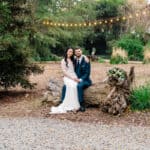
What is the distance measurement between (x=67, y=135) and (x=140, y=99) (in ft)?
8.57

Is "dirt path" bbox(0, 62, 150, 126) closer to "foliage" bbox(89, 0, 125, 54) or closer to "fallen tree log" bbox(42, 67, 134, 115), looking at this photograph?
"fallen tree log" bbox(42, 67, 134, 115)

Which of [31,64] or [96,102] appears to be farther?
[31,64]

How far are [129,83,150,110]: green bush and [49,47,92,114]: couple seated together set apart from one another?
106 cm

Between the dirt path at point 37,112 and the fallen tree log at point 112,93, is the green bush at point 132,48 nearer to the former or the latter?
the dirt path at point 37,112

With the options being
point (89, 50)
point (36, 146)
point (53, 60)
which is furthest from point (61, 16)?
point (36, 146)

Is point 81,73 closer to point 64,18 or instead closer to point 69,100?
Result: point 69,100

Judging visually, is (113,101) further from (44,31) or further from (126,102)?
(44,31)

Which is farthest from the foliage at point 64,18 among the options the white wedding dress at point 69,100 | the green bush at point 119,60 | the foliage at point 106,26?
the white wedding dress at point 69,100

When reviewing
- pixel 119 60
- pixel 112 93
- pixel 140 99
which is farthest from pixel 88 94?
pixel 119 60

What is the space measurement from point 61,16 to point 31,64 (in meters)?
18.5

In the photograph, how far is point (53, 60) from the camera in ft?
104

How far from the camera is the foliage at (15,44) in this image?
45.2 ft

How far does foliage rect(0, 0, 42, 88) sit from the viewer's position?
13780 millimetres

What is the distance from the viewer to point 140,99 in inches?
454
